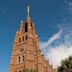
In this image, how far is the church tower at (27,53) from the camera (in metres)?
77.1

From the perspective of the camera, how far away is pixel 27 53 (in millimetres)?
77312

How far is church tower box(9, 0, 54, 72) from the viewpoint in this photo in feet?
253

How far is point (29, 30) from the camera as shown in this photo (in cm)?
8562

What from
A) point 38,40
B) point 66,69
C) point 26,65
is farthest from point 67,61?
point 38,40

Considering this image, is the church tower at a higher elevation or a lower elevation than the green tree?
higher

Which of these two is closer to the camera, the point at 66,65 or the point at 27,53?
the point at 66,65

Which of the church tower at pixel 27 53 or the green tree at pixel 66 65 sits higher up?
the church tower at pixel 27 53

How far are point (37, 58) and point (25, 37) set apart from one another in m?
10.0

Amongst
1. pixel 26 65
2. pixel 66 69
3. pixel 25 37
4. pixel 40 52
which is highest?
pixel 25 37

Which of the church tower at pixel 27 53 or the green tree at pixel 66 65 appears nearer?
the green tree at pixel 66 65

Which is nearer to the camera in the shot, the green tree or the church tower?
the green tree

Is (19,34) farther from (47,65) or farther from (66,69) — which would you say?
(66,69)

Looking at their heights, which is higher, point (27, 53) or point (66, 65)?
point (27, 53)

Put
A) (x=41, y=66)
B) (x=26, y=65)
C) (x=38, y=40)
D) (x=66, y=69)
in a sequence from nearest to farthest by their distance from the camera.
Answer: (x=66, y=69), (x=26, y=65), (x=41, y=66), (x=38, y=40)
